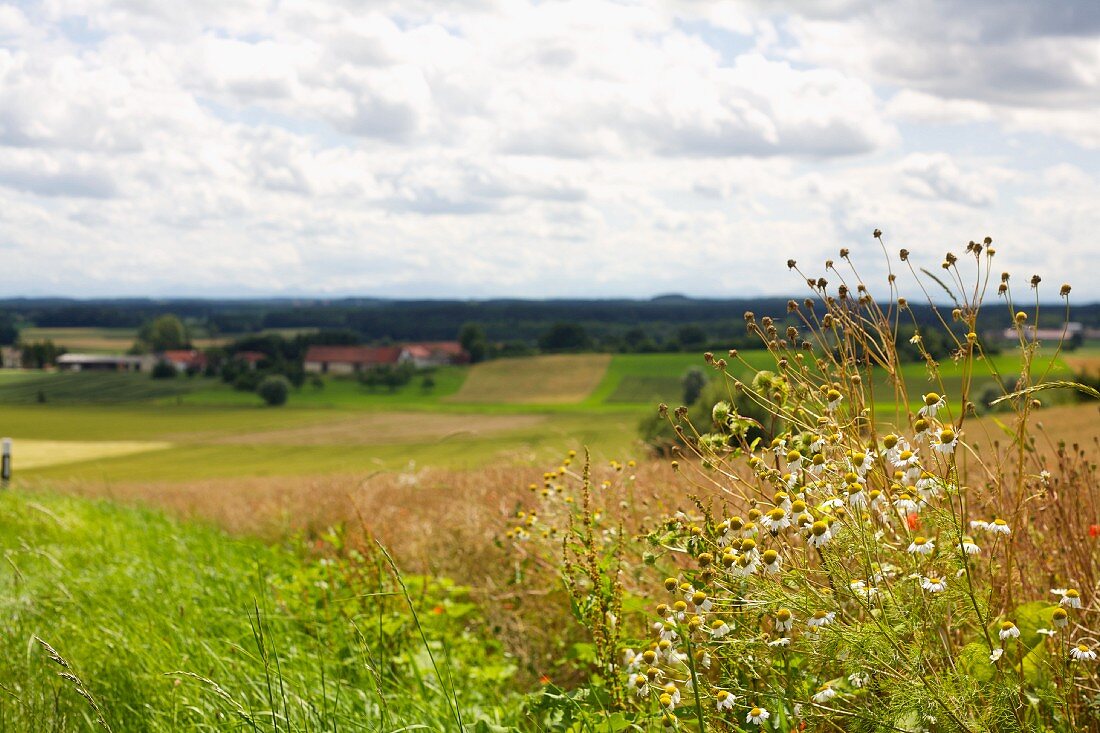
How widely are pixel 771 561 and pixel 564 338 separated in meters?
80.9

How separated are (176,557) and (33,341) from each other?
88.5m

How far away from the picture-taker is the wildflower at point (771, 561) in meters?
2.53

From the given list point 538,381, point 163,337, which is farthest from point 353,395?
point 163,337

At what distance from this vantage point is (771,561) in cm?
256

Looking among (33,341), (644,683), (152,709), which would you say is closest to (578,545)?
(644,683)

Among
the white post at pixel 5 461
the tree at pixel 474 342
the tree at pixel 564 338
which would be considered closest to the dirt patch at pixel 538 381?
the tree at pixel 474 342

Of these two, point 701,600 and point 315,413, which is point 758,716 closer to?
point 701,600

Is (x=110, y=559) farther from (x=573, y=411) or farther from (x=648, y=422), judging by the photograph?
(x=573, y=411)

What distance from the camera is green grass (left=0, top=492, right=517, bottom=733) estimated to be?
3588 mm

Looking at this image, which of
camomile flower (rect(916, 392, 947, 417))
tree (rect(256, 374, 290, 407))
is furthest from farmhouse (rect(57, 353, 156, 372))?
camomile flower (rect(916, 392, 947, 417))

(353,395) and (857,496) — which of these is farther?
(353,395)

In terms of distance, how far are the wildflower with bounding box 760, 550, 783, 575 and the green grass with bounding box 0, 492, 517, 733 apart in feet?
3.40

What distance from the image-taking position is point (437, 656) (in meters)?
4.90

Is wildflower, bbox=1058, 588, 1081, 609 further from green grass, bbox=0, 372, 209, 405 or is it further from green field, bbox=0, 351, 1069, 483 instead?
green grass, bbox=0, 372, 209, 405
